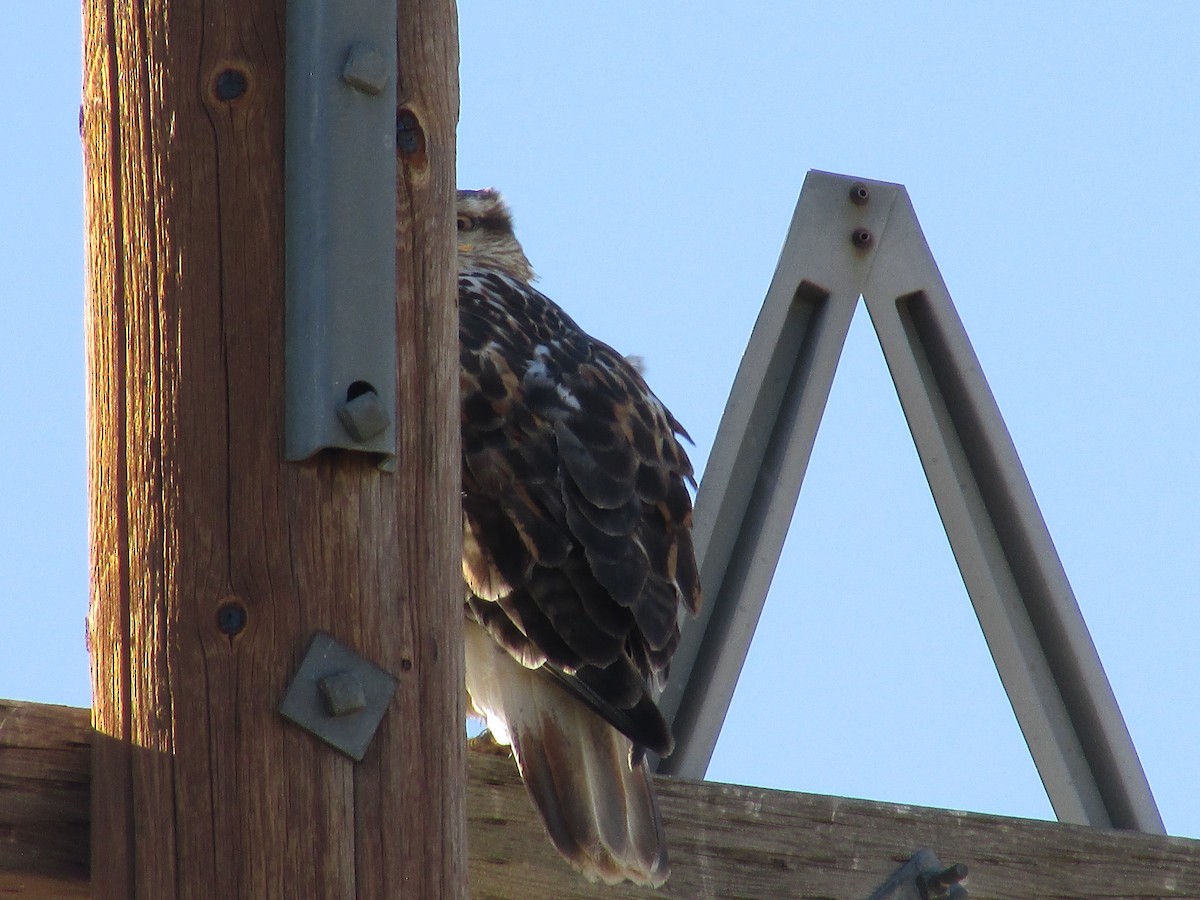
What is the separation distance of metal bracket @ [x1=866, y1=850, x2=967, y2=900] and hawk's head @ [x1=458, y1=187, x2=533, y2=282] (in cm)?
346

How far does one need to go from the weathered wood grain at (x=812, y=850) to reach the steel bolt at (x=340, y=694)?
86cm

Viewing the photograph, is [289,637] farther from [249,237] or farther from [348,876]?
[249,237]

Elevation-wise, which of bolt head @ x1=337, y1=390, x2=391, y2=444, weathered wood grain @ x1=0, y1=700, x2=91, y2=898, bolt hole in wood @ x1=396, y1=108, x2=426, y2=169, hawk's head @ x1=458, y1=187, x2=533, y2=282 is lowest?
weathered wood grain @ x1=0, y1=700, x2=91, y2=898

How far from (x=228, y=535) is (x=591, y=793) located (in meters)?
1.13

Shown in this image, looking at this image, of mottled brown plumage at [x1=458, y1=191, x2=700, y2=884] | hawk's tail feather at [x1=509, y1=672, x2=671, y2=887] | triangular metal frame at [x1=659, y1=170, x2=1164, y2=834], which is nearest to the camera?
hawk's tail feather at [x1=509, y1=672, x2=671, y2=887]

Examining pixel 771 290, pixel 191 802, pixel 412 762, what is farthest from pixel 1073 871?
pixel 191 802

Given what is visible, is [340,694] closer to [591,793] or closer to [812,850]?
[591,793]

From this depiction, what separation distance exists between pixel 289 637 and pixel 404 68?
2.08 ft

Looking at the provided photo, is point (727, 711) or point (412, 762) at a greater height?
point (727, 711)

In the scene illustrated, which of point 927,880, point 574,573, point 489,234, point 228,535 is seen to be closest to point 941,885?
point 927,880

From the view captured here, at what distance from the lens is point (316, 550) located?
76.4 inches

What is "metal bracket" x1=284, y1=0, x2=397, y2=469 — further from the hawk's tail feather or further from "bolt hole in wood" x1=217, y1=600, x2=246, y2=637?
the hawk's tail feather

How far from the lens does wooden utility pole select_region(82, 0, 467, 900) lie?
190 cm

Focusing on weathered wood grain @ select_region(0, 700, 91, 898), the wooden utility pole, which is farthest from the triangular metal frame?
weathered wood grain @ select_region(0, 700, 91, 898)
